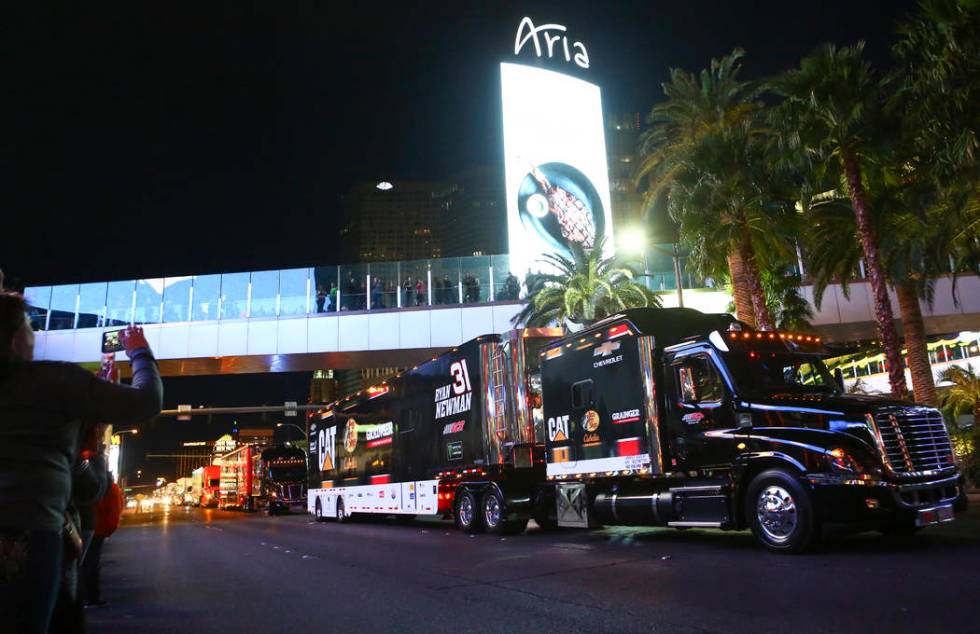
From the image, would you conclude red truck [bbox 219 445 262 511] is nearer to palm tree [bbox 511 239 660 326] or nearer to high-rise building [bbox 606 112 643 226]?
palm tree [bbox 511 239 660 326]

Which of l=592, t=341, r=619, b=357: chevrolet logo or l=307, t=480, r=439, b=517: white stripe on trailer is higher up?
l=592, t=341, r=619, b=357: chevrolet logo

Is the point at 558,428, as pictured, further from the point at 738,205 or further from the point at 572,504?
the point at 738,205

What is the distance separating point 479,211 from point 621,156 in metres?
41.8

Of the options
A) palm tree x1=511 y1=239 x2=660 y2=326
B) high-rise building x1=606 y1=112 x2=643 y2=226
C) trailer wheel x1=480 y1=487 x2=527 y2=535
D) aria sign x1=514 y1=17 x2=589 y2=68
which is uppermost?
high-rise building x1=606 y1=112 x2=643 y2=226

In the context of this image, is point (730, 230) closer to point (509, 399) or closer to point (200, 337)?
point (509, 399)

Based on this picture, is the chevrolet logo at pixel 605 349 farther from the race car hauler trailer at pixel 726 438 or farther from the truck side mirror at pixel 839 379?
the truck side mirror at pixel 839 379

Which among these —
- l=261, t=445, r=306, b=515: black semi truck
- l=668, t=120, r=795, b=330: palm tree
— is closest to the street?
l=668, t=120, r=795, b=330: palm tree

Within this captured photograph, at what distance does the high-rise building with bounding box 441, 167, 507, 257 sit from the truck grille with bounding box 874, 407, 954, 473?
125752 millimetres

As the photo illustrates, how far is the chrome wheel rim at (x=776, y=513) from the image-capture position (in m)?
8.94

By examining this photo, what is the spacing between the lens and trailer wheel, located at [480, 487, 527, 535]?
14273mm

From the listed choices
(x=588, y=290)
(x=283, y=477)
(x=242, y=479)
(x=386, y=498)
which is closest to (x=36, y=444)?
(x=386, y=498)

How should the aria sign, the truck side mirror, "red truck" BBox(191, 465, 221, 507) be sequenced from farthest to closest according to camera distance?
the aria sign, "red truck" BBox(191, 465, 221, 507), the truck side mirror

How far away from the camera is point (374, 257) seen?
6083 inches

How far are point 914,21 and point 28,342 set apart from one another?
66.6ft
